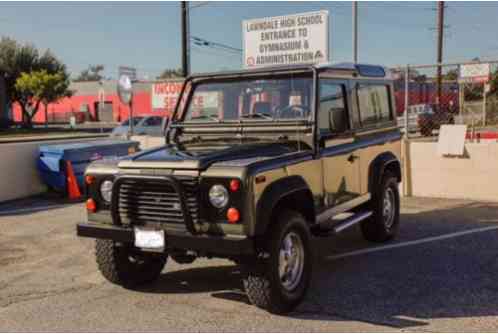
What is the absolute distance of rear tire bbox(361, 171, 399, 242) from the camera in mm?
6746

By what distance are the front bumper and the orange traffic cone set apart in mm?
6244

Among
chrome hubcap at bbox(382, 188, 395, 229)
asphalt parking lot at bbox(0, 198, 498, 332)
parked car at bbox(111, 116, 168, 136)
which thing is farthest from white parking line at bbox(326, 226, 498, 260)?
parked car at bbox(111, 116, 168, 136)

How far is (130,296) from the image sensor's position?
5117 mm

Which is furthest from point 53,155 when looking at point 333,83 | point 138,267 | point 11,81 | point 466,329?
point 11,81

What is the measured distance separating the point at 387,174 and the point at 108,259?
143 inches

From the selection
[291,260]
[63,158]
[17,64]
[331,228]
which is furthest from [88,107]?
[291,260]

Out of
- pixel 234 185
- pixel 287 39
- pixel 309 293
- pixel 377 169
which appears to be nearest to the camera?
pixel 234 185

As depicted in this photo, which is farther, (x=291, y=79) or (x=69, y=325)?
(x=291, y=79)

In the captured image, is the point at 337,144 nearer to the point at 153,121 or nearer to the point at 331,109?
the point at 331,109

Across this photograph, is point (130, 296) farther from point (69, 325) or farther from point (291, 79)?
point (291, 79)

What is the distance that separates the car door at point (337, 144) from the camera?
5434 millimetres

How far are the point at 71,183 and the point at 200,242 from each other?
277 inches

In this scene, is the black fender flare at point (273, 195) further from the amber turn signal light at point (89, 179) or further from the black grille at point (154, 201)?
the amber turn signal light at point (89, 179)

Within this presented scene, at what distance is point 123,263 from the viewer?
206 inches
